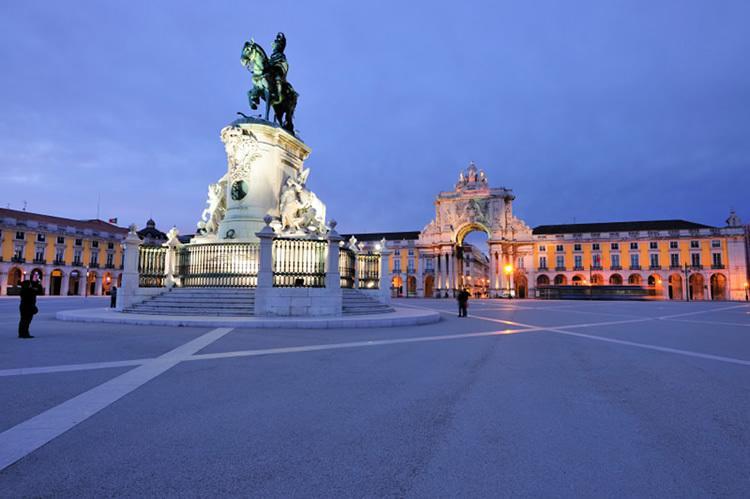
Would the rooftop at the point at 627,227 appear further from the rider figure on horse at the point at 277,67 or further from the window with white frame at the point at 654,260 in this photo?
the rider figure on horse at the point at 277,67

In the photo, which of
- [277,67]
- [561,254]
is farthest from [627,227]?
[277,67]

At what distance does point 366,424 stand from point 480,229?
2914 inches

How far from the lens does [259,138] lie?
15.8 m

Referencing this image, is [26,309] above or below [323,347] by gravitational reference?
above

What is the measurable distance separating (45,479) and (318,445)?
60.5 inches

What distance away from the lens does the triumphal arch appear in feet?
236

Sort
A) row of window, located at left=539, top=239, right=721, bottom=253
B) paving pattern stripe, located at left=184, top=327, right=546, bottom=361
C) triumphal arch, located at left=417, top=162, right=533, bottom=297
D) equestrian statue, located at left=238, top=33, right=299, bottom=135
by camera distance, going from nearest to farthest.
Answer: paving pattern stripe, located at left=184, top=327, right=546, bottom=361
equestrian statue, located at left=238, top=33, right=299, bottom=135
row of window, located at left=539, top=239, right=721, bottom=253
triumphal arch, located at left=417, top=162, right=533, bottom=297

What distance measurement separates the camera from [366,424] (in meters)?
3.28

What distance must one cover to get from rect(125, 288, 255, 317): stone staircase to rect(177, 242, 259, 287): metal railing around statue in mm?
526

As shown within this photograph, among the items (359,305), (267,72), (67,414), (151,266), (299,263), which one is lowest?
(67,414)

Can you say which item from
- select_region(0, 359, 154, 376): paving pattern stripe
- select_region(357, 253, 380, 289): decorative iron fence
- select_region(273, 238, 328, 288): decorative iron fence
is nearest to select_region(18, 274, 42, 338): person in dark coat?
select_region(0, 359, 154, 376): paving pattern stripe

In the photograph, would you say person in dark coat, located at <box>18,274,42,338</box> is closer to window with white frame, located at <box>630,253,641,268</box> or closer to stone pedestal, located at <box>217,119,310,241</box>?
stone pedestal, located at <box>217,119,310,241</box>

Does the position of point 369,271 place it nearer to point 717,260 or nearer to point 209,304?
point 209,304

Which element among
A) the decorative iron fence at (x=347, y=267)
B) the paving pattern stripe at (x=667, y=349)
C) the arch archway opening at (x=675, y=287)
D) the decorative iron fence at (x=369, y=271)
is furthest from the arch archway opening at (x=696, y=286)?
the paving pattern stripe at (x=667, y=349)
